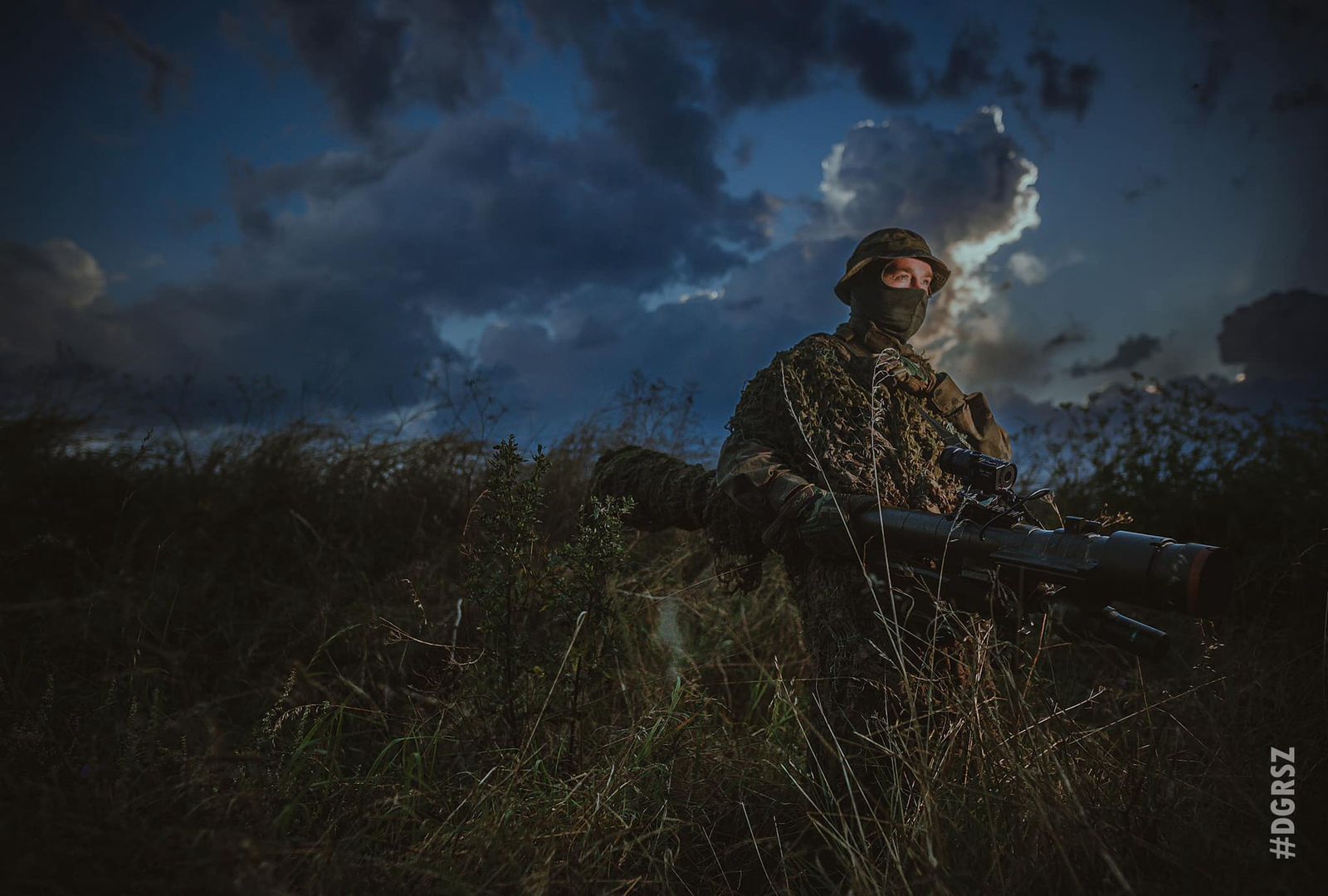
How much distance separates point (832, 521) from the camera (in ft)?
8.36

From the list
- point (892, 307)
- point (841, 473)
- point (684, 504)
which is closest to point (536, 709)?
point (684, 504)

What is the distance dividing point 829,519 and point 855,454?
0.39 metres

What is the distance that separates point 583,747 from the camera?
2.88 metres

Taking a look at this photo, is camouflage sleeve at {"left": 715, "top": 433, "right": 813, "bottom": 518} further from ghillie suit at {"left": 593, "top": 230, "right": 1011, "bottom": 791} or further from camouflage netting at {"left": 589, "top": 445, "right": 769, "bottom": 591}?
camouflage netting at {"left": 589, "top": 445, "right": 769, "bottom": 591}

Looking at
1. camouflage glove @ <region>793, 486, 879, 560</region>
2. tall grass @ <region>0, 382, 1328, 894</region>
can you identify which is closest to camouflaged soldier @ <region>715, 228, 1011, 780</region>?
camouflage glove @ <region>793, 486, 879, 560</region>

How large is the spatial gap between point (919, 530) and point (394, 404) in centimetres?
464

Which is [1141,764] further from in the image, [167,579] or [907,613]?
[167,579]

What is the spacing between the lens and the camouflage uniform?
8.59 ft

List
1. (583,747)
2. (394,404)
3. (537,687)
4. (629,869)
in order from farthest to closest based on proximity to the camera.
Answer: (394,404) < (583,747) < (537,687) < (629,869)

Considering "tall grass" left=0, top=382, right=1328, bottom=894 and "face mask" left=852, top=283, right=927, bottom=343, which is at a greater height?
"face mask" left=852, top=283, right=927, bottom=343

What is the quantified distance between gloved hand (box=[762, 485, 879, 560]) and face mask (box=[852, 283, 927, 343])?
3.05 feet

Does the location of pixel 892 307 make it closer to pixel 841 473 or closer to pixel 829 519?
pixel 841 473

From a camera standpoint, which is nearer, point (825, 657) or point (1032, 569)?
point (1032, 569)

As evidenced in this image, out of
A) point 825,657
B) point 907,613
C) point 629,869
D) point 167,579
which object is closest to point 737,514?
Result: point 825,657
